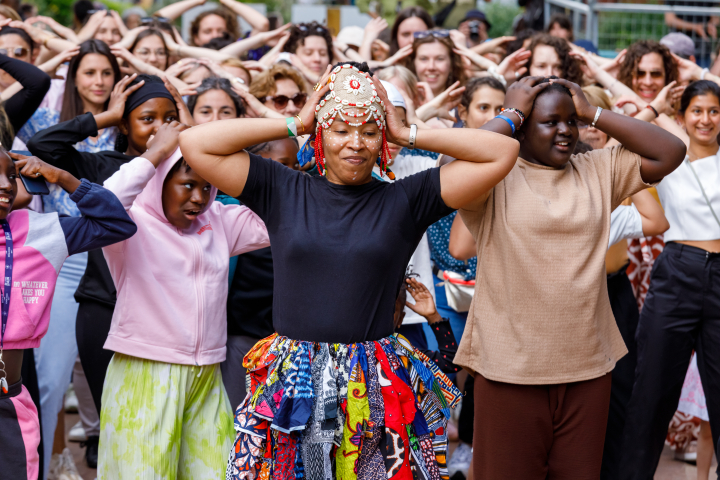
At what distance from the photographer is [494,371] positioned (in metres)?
3.00

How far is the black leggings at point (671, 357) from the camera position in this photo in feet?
13.4

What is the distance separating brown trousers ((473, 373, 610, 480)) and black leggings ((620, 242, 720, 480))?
4.03 ft

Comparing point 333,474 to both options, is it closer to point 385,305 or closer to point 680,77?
point 385,305

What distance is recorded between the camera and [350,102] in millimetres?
2748

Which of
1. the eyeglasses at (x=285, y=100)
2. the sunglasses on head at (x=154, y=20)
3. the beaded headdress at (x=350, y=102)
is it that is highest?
the beaded headdress at (x=350, y=102)

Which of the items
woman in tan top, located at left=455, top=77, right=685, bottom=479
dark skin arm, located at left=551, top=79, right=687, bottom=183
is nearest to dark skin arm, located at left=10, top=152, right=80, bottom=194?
woman in tan top, located at left=455, top=77, right=685, bottom=479

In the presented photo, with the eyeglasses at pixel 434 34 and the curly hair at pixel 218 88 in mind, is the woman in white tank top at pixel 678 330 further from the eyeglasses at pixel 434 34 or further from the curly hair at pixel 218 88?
the eyeglasses at pixel 434 34

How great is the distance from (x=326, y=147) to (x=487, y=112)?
2.42 meters

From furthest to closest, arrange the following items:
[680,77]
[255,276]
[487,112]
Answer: [680,77] → [487,112] → [255,276]

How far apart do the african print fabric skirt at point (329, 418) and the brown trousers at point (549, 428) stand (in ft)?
1.28

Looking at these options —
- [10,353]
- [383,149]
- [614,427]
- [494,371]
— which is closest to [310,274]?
[383,149]

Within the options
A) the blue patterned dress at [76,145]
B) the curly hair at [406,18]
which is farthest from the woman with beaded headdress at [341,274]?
the curly hair at [406,18]

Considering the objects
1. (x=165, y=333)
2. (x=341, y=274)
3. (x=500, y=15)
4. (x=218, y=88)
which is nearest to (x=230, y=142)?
(x=341, y=274)

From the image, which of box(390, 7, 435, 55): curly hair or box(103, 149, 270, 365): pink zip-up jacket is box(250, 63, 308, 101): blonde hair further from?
box(390, 7, 435, 55): curly hair
